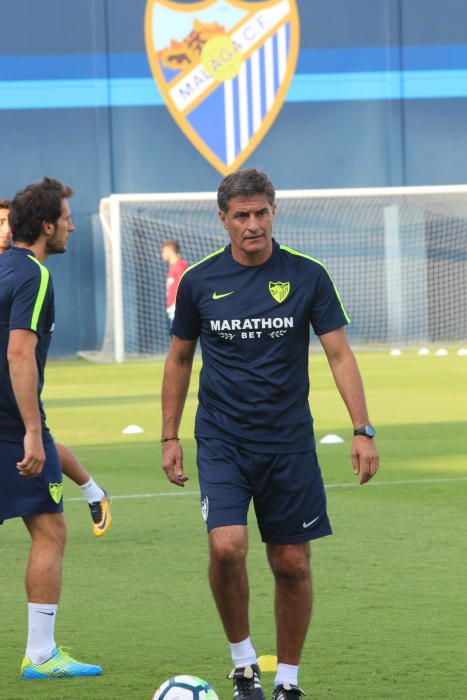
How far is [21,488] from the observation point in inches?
236

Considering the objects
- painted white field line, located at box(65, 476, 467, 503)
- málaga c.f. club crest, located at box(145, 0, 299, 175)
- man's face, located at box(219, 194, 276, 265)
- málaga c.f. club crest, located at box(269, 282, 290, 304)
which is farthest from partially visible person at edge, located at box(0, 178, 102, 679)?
málaga c.f. club crest, located at box(145, 0, 299, 175)

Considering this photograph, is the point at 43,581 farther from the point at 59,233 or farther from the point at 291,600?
the point at 59,233

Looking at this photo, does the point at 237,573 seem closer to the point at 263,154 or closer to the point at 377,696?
the point at 377,696

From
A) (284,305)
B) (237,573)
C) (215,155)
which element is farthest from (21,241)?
(215,155)

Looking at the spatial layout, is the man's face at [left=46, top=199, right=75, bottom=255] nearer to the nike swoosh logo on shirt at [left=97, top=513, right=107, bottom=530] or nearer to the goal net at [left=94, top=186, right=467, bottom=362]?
the nike swoosh logo on shirt at [left=97, top=513, right=107, bottom=530]

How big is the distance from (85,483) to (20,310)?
6.73ft

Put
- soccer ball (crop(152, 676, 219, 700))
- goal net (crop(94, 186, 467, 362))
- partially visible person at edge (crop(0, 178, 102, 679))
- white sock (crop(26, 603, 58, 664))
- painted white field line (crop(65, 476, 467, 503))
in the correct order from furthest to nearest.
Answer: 1. goal net (crop(94, 186, 467, 362))
2. painted white field line (crop(65, 476, 467, 503))
3. white sock (crop(26, 603, 58, 664))
4. partially visible person at edge (crop(0, 178, 102, 679))
5. soccer ball (crop(152, 676, 219, 700))

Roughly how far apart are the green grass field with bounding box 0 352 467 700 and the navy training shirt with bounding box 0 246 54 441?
3.33 feet

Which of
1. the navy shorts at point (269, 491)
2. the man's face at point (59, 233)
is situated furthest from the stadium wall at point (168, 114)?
the navy shorts at point (269, 491)

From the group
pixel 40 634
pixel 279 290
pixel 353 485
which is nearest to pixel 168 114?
pixel 353 485

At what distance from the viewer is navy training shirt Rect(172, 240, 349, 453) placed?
5.53 meters

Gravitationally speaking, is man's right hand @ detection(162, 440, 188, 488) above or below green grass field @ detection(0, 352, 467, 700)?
above

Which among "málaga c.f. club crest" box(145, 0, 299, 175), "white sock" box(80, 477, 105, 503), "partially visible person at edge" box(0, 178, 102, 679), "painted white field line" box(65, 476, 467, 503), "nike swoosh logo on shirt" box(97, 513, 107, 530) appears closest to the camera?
"partially visible person at edge" box(0, 178, 102, 679)

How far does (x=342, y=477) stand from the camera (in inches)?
459
